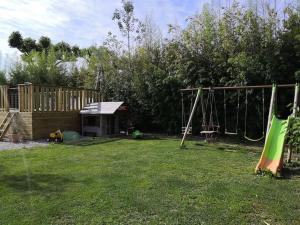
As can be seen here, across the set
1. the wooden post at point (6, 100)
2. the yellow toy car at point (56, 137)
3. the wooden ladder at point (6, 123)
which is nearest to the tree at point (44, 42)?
the wooden post at point (6, 100)

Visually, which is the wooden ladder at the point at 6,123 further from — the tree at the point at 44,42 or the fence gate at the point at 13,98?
the tree at the point at 44,42

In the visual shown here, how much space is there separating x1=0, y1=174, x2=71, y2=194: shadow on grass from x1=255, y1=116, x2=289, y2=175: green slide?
3.38 m

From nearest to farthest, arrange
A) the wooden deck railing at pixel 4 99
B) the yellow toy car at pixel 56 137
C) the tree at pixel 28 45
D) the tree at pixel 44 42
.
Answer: the yellow toy car at pixel 56 137, the wooden deck railing at pixel 4 99, the tree at pixel 28 45, the tree at pixel 44 42

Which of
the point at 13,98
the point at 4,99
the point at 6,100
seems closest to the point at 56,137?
the point at 6,100

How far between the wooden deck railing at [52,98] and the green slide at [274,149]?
752 centimetres

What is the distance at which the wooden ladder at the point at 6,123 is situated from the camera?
36.8ft

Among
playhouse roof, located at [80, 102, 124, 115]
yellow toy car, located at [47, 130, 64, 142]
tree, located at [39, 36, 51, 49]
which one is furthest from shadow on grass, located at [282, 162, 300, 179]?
tree, located at [39, 36, 51, 49]

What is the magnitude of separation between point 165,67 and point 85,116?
348 cm

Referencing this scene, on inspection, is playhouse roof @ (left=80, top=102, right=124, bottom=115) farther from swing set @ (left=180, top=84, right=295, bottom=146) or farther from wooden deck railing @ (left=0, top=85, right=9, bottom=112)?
wooden deck railing @ (left=0, top=85, right=9, bottom=112)

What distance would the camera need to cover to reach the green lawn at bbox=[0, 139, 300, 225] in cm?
391

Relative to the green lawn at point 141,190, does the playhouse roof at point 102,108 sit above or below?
above

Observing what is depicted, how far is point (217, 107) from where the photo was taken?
11133 millimetres

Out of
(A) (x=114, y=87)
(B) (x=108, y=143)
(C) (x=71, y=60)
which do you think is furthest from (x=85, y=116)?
(C) (x=71, y=60)

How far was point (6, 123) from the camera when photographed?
1163cm
